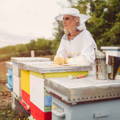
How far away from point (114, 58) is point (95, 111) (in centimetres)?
54

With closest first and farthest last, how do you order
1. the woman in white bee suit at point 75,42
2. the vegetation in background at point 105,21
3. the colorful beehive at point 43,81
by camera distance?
the colorful beehive at point 43,81
the woman in white bee suit at point 75,42
the vegetation in background at point 105,21

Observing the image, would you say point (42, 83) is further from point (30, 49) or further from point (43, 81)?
point (30, 49)

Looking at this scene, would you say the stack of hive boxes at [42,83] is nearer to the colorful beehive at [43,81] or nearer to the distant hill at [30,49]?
the colorful beehive at [43,81]

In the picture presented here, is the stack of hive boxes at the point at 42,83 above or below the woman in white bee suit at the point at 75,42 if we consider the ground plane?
below

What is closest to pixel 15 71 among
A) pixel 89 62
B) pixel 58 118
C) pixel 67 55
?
pixel 67 55

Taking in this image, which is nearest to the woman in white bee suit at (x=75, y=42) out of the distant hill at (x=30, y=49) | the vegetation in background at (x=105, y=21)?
the vegetation in background at (x=105, y=21)

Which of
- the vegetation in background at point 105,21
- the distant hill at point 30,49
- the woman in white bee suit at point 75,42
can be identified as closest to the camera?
the woman in white bee suit at point 75,42

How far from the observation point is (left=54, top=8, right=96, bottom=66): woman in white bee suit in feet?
9.99

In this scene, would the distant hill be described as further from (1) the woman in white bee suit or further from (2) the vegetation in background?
(1) the woman in white bee suit

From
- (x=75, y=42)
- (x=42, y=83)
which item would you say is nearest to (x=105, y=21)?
(x=75, y=42)

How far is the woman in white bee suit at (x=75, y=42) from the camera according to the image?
3045 mm

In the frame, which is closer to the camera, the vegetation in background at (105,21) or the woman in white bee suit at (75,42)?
the woman in white bee suit at (75,42)

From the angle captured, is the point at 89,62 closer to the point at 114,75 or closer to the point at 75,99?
the point at 114,75

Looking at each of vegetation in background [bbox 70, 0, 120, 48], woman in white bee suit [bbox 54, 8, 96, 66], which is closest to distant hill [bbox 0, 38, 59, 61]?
vegetation in background [bbox 70, 0, 120, 48]
